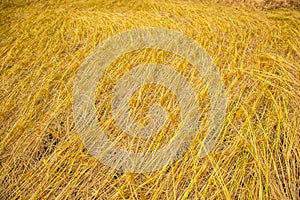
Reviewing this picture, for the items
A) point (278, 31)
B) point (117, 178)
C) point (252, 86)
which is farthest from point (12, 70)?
point (278, 31)

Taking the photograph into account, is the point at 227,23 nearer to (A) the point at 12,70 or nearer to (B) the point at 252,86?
(B) the point at 252,86

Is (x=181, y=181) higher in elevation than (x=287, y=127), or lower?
lower

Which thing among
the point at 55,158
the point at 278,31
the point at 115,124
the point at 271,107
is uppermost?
the point at 278,31

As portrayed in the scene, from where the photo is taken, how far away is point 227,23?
104 inches

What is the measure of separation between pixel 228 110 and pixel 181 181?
583 millimetres

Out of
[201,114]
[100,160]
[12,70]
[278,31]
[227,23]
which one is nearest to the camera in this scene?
[100,160]

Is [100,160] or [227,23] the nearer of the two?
[100,160]

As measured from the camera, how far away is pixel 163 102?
5.80 feet

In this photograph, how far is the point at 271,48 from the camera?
7.36 ft

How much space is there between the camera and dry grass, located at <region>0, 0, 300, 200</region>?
1.33 metres

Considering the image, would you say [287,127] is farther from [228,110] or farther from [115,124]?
[115,124]

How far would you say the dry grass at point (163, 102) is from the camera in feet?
4.36

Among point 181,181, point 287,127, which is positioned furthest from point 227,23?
point 181,181

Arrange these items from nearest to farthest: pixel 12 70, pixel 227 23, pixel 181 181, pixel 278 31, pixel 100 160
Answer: pixel 181 181
pixel 100 160
pixel 12 70
pixel 278 31
pixel 227 23
